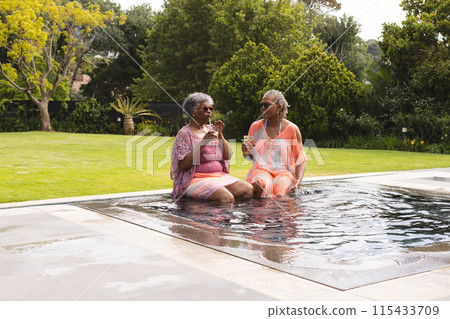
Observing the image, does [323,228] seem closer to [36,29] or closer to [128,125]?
[128,125]

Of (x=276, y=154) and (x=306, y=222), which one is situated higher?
(x=276, y=154)

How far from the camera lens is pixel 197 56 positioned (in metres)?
39.1

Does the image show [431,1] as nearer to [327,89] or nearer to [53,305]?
[327,89]

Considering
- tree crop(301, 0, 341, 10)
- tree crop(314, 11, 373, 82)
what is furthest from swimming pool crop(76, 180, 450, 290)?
tree crop(301, 0, 341, 10)

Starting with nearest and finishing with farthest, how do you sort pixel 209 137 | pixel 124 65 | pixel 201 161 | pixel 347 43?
pixel 209 137
pixel 201 161
pixel 347 43
pixel 124 65

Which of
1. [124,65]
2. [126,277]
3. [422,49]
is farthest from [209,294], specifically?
[124,65]

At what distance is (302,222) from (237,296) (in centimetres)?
287

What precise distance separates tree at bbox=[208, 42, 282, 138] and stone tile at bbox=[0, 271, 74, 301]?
22.4 metres

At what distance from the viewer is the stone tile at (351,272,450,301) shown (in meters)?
3.54

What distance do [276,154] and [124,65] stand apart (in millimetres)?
43902

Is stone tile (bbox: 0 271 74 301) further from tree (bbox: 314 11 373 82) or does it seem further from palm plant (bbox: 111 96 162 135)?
tree (bbox: 314 11 373 82)

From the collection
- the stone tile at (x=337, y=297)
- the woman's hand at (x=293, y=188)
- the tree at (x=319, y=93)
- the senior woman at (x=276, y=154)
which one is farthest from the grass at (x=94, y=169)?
the stone tile at (x=337, y=297)

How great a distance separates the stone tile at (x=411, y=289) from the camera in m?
3.54

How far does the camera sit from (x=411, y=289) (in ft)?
12.2
